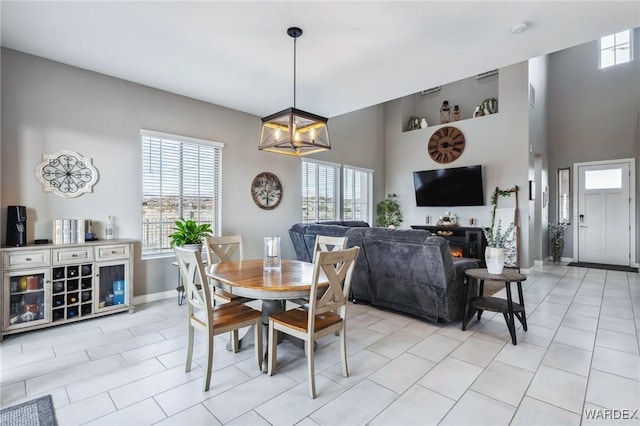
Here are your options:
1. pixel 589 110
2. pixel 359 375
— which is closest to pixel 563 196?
pixel 589 110

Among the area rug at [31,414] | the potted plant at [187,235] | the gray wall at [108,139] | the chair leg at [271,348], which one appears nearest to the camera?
the area rug at [31,414]

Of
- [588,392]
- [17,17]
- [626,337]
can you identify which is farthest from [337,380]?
[17,17]

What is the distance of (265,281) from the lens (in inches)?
93.1

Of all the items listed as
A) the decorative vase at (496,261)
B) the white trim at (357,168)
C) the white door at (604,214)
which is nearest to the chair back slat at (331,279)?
the decorative vase at (496,261)

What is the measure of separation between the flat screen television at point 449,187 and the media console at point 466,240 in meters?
0.60

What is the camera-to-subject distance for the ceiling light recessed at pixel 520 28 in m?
2.78

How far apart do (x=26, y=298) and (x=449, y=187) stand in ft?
23.8

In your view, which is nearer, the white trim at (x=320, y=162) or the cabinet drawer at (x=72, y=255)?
the cabinet drawer at (x=72, y=255)

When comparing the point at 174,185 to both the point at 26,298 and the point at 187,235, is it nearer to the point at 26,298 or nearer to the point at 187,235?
the point at 187,235

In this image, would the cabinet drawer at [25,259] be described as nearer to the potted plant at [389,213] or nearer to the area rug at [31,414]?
the area rug at [31,414]

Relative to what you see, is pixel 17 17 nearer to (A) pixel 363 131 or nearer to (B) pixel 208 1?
(B) pixel 208 1

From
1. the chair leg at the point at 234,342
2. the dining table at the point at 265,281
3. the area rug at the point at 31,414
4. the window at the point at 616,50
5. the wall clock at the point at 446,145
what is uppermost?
the window at the point at 616,50

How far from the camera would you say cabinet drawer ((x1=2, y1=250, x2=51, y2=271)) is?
9.91 ft

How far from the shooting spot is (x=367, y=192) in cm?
797
